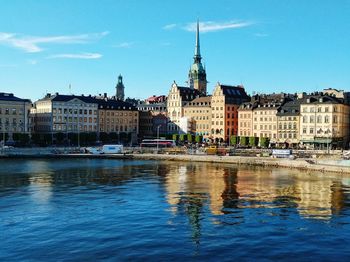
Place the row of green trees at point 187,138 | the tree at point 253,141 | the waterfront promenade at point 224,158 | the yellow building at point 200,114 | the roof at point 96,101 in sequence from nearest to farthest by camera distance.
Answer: the waterfront promenade at point 224,158 < the tree at point 253,141 < the roof at point 96,101 < the row of green trees at point 187,138 < the yellow building at point 200,114

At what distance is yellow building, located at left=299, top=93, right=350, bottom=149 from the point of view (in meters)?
121

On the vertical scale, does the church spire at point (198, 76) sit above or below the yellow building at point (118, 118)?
above

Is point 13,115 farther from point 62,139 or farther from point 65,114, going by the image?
point 65,114

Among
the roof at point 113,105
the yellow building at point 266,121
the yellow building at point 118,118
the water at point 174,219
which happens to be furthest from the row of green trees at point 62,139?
the water at point 174,219

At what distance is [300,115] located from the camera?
127m

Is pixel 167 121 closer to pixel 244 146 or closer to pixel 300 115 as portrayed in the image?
pixel 244 146

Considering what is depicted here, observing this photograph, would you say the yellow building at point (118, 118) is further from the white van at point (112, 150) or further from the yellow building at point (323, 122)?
the yellow building at point (323, 122)

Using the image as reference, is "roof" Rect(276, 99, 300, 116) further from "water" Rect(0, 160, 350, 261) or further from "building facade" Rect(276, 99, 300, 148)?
"water" Rect(0, 160, 350, 261)

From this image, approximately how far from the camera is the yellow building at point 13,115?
443 feet

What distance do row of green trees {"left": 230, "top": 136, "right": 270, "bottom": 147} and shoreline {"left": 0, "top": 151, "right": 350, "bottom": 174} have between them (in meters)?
26.8

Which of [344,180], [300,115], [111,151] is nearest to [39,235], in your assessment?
[344,180]

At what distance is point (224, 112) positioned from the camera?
14688cm

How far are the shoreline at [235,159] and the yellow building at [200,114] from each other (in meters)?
41.1

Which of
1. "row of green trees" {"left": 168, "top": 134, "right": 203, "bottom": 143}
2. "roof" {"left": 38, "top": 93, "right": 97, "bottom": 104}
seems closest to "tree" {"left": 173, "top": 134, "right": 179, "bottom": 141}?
"row of green trees" {"left": 168, "top": 134, "right": 203, "bottom": 143}
